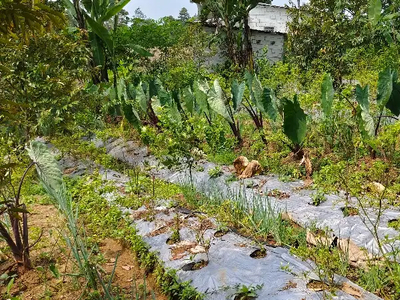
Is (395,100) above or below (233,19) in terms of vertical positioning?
below

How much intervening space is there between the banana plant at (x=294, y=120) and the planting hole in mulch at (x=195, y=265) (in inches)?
76.5

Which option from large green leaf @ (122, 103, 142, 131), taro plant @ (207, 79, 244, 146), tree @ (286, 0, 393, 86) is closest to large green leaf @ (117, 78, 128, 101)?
large green leaf @ (122, 103, 142, 131)

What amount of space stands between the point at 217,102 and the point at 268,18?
1344 centimetres

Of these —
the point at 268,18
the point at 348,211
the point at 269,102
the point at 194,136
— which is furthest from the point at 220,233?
the point at 268,18

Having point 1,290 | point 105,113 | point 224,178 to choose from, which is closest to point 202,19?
point 105,113

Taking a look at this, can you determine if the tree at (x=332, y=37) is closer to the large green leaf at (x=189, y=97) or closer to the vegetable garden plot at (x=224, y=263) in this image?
the large green leaf at (x=189, y=97)

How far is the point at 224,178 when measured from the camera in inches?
147

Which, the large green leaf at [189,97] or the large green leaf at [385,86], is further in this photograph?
the large green leaf at [189,97]

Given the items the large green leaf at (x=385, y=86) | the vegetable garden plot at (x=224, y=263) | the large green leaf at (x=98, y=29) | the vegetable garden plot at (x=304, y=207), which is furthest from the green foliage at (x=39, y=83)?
the large green leaf at (x=385, y=86)

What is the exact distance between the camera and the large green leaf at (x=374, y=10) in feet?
26.0

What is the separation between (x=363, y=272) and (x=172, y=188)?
2.04m

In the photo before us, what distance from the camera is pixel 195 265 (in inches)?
83.3

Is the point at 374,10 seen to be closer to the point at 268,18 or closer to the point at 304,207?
the point at 304,207

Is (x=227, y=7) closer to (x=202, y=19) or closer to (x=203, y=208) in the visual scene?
(x=202, y=19)
